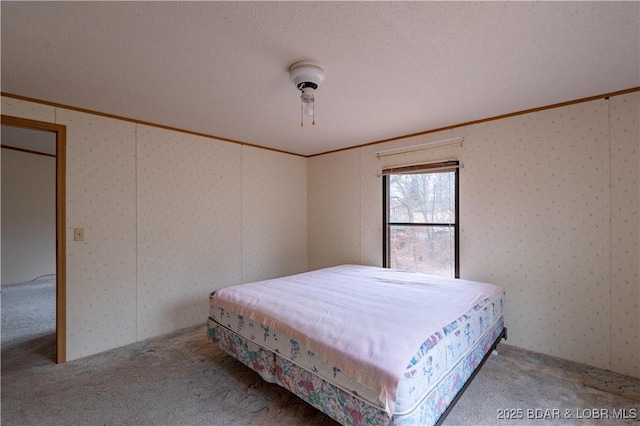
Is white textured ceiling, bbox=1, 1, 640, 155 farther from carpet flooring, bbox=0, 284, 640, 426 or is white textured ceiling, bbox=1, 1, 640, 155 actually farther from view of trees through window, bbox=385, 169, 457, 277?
carpet flooring, bbox=0, 284, 640, 426

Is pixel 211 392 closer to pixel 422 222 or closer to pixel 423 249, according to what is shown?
pixel 423 249

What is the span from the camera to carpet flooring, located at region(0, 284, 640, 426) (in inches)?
68.6

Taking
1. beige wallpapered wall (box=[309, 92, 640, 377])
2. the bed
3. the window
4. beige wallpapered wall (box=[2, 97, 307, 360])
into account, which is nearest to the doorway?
beige wallpapered wall (box=[2, 97, 307, 360])

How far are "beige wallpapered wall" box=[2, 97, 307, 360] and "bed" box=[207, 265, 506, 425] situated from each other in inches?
39.8

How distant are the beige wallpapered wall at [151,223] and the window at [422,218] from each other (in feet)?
5.53

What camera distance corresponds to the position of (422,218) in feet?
11.0

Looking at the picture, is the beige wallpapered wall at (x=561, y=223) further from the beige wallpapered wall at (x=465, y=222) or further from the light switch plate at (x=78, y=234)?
the light switch plate at (x=78, y=234)

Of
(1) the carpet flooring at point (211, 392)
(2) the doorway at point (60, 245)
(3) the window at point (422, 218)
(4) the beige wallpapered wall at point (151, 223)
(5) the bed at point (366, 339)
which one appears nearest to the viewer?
(5) the bed at point (366, 339)

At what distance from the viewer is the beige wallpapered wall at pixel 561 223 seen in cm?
218

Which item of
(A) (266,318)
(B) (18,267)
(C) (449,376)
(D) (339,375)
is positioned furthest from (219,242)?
(B) (18,267)

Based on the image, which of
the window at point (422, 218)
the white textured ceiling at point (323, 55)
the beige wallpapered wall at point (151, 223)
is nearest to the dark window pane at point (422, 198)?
the window at point (422, 218)

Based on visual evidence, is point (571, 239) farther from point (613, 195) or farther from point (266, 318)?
point (266, 318)

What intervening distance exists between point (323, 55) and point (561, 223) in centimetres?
242

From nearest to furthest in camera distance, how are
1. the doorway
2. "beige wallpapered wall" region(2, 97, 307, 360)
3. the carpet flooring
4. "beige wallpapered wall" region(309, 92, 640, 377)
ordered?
the carpet flooring
"beige wallpapered wall" region(309, 92, 640, 377)
the doorway
"beige wallpapered wall" region(2, 97, 307, 360)
